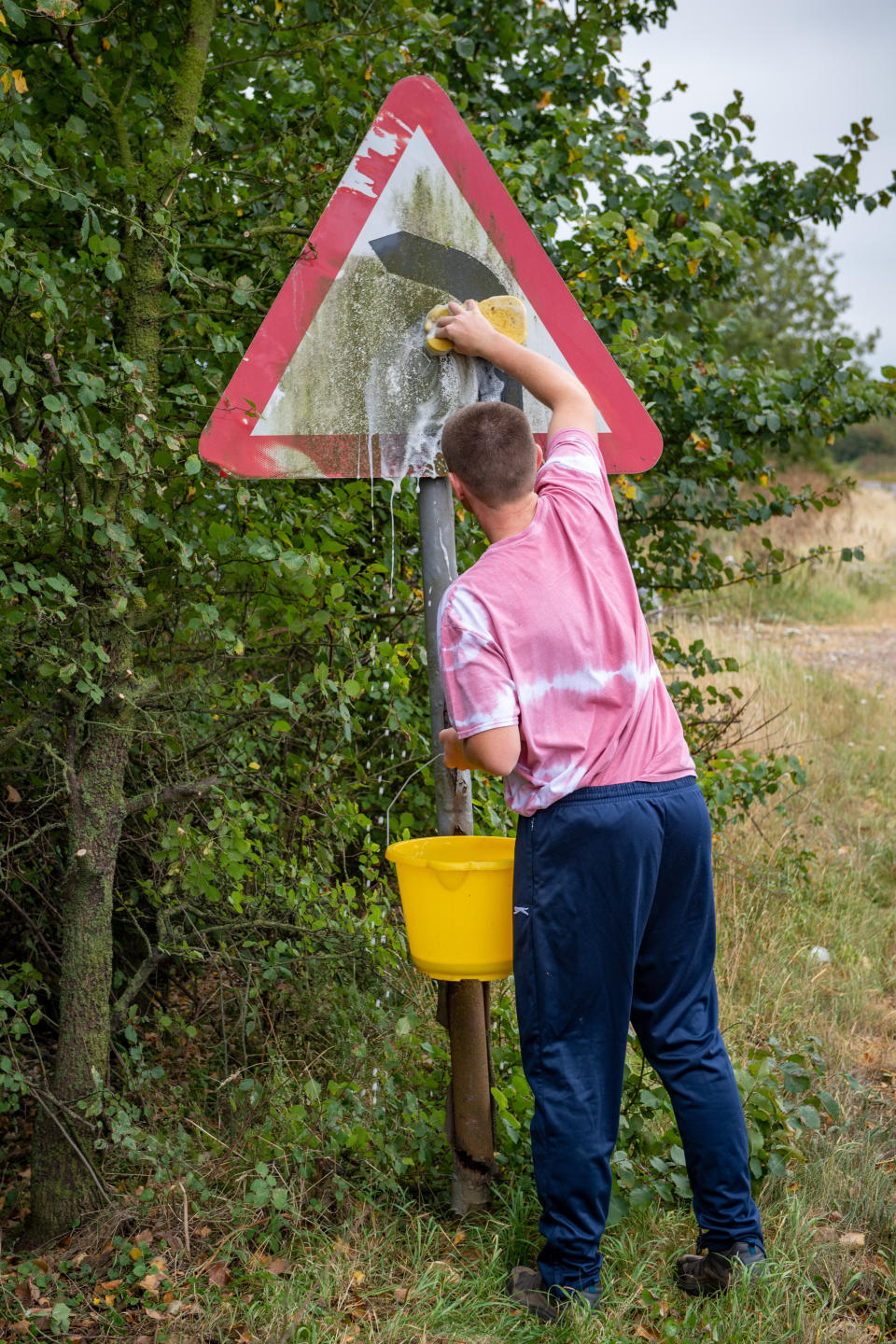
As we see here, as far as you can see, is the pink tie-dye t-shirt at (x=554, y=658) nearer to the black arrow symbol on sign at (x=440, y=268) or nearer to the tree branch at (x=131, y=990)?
the black arrow symbol on sign at (x=440, y=268)

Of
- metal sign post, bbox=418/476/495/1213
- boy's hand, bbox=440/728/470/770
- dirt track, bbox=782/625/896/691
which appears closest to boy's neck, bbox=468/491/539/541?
metal sign post, bbox=418/476/495/1213

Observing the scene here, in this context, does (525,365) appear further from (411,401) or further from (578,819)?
(578,819)

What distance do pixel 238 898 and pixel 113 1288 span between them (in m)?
0.94

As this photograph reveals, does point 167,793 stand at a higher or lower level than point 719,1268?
higher

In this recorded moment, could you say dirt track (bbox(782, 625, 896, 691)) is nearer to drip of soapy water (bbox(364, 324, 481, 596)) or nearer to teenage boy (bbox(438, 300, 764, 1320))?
teenage boy (bbox(438, 300, 764, 1320))

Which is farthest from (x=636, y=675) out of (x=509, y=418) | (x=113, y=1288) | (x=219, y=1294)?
(x=113, y=1288)

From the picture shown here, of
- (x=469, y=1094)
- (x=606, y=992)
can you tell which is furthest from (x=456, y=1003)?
(x=606, y=992)

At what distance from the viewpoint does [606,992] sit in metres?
2.37

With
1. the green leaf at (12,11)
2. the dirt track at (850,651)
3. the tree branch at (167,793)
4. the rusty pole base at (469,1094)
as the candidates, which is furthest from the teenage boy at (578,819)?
the dirt track at (850,651)

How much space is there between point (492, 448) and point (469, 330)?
1.02ft

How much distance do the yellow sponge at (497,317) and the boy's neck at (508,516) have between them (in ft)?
1.24

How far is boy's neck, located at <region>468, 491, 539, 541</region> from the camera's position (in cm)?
242

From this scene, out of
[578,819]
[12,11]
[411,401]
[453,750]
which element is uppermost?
[12,11]

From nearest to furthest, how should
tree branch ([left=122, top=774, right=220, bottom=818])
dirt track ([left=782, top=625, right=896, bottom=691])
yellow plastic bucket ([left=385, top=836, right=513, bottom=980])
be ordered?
yellow plastic bucket ([left=385, top=836, right=513, bottom=980])
tree branch ([left=122, top=774, right=220, bottom=818])
dirt track ([left=782, top=625, right=896, bottom=691])
